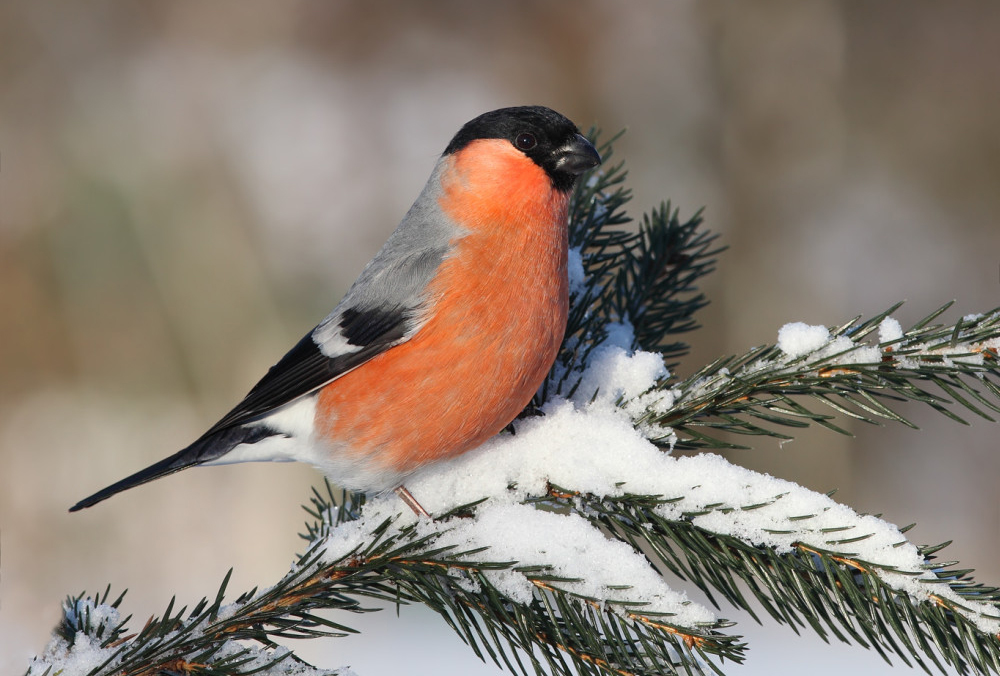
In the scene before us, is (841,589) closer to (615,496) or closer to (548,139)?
(615,496)

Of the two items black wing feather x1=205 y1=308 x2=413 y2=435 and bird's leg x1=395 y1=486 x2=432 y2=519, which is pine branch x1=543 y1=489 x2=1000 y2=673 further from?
black wing feather x1=205 y1=308 x2=413 y2=435

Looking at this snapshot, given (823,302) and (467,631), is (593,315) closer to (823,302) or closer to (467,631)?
(467,631)

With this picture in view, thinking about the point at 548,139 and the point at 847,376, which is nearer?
the point at 847,376

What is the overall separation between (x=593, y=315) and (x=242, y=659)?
44.5 inches

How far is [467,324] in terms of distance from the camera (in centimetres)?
176

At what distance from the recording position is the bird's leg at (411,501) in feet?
5.39

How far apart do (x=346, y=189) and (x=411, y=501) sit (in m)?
3.83

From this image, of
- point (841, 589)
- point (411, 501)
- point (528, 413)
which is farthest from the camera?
point (528, 413)

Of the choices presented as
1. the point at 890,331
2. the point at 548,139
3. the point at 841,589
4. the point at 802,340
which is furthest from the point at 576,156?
the point at 841,589

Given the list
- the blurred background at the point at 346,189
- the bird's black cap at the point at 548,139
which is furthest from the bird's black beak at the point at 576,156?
the blurred background at the point at 346,189

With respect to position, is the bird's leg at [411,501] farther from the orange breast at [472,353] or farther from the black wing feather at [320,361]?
the black wing feather at [320,361]

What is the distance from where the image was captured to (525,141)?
1986 mm

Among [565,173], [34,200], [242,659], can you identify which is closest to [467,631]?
[242,659]

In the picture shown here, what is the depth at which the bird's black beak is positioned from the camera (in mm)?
1912
